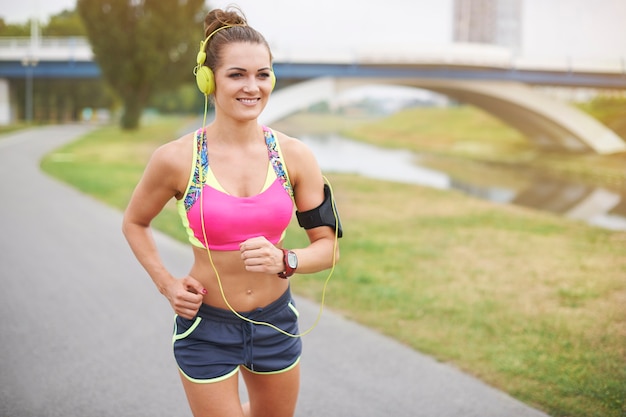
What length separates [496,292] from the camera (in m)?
6.75

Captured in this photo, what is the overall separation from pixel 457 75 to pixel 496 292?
3072cm

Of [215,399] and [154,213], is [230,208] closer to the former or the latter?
[154,213]

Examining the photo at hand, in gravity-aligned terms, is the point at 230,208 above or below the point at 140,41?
below

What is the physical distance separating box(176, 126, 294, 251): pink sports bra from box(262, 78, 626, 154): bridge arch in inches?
1257

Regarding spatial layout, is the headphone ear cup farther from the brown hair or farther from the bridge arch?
the bridge arch

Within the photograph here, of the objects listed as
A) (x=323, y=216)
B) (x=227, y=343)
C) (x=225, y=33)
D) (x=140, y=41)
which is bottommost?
(x=227, y=343)

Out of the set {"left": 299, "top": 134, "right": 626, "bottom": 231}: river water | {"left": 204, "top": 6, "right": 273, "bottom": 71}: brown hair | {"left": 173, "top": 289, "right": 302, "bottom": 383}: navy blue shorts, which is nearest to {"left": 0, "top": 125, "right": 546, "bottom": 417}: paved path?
{"left": 173, "top": 289, "right": 302, "bottom": 383}: navy blue shorts

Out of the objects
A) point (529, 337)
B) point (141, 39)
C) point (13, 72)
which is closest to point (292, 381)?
point (529, 337)

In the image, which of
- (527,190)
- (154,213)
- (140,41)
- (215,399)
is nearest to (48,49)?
(140,41)

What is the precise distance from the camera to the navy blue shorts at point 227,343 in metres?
2.31

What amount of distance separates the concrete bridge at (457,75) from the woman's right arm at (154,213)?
31.7 meters

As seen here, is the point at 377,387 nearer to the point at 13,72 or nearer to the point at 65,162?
the point at 65,162

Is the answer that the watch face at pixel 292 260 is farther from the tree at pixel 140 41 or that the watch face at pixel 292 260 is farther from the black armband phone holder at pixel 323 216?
the tree at pixel 140 41

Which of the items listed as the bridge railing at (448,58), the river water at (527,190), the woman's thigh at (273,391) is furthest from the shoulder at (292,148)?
the bridge railing at (448,58)
